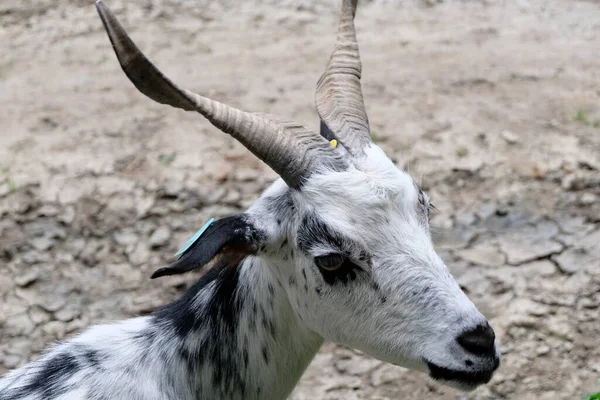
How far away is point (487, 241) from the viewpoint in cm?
649

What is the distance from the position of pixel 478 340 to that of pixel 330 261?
0.74 m

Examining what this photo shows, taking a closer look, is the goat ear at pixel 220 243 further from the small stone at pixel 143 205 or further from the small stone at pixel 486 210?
the small stone at pixel 486 210

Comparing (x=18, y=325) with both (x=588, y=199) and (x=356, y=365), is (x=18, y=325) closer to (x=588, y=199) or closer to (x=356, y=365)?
(x=356, y=365)

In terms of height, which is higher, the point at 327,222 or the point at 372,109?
the point at 327,222

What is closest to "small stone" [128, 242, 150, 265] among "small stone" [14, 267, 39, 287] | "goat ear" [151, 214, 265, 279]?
"small stone" [14, 267, 39, 287]

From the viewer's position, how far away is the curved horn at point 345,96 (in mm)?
3872

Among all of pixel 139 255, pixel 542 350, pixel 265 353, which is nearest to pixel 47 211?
pixel 139 255

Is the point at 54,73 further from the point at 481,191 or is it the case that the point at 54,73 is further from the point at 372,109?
the point at 481,191

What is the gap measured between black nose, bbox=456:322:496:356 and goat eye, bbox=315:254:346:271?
625 millimetres

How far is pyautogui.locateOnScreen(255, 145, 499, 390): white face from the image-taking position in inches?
131

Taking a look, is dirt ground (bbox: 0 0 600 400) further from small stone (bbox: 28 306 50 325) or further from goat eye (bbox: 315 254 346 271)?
goat eye (bbox: 315 254 346 271)

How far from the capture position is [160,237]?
256 inches

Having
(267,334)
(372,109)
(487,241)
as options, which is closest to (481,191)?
(487,241)

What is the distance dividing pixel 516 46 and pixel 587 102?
1455mm
